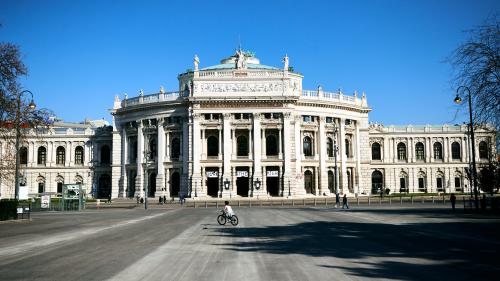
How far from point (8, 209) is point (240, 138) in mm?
45785

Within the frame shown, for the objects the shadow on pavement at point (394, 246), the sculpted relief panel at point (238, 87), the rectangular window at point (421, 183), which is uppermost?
the sculpted relief panel at point (238, 87)

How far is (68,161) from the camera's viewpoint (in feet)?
313

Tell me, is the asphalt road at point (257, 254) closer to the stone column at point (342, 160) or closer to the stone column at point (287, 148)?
the stone column at point (287, 148)

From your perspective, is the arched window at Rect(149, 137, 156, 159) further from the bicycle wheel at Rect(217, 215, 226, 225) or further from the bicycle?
the bicycle

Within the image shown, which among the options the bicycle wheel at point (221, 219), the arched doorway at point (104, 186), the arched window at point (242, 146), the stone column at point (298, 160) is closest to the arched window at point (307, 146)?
the stone column at point (298, 160)

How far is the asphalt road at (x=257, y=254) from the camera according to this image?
13.5m

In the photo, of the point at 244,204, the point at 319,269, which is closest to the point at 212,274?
the point at 319,269

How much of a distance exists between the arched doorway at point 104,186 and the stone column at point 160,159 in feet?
59.0

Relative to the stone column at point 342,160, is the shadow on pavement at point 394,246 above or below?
below

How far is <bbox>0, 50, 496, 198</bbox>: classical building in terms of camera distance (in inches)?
3034

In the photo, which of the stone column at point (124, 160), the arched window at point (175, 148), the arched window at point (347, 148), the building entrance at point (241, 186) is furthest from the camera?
the arched window at point (347, 148)

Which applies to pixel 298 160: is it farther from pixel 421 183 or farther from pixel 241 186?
pixel 421 183

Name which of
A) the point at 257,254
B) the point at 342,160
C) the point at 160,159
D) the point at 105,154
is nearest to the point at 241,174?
the point at 160,159

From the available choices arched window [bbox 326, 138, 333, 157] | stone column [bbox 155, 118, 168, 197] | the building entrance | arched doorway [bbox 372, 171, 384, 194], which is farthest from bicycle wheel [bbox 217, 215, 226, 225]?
arched doorway [bbox 372, 171, 384, 194]
